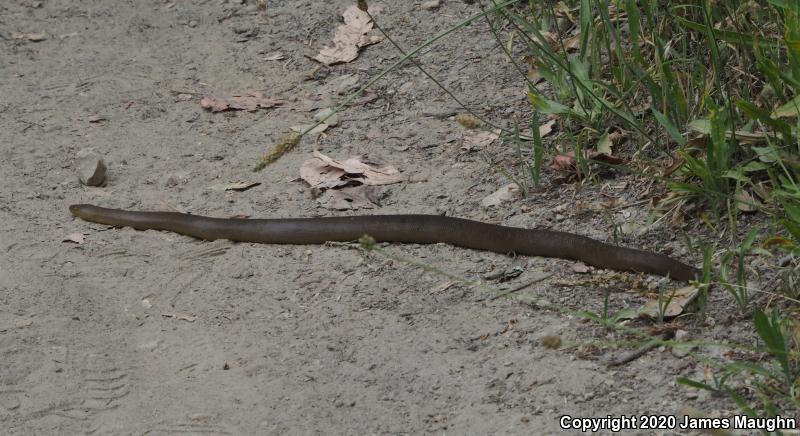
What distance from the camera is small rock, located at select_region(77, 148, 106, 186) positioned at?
508 cm

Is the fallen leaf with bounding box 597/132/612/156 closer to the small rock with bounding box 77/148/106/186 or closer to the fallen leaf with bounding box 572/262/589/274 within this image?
the fallen leaf with bounding box 572/262/589/274

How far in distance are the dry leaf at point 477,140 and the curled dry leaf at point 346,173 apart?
1.17 feet

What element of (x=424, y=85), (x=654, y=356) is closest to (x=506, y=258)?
(x=654, y=356)

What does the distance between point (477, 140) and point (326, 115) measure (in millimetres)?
1005

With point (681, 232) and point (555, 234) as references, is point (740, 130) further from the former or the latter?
point (555, 234)

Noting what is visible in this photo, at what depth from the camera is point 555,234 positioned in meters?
3.73

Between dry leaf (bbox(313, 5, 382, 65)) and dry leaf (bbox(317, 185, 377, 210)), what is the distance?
4.61 ft

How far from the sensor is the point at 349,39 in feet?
19.6

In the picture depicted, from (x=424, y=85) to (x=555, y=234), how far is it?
1.85m

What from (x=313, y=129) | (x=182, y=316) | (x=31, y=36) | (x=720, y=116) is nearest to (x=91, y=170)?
(x=313, y=129)

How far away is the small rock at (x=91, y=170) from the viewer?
16.7ft

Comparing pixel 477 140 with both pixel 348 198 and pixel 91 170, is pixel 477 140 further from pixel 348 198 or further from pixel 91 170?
pixel 91 170

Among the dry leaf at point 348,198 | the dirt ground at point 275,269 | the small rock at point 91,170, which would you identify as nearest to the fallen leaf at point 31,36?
the dirt ground at point 275,269

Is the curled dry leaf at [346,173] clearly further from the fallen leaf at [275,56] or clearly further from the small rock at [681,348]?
the small rock at [681,348]
